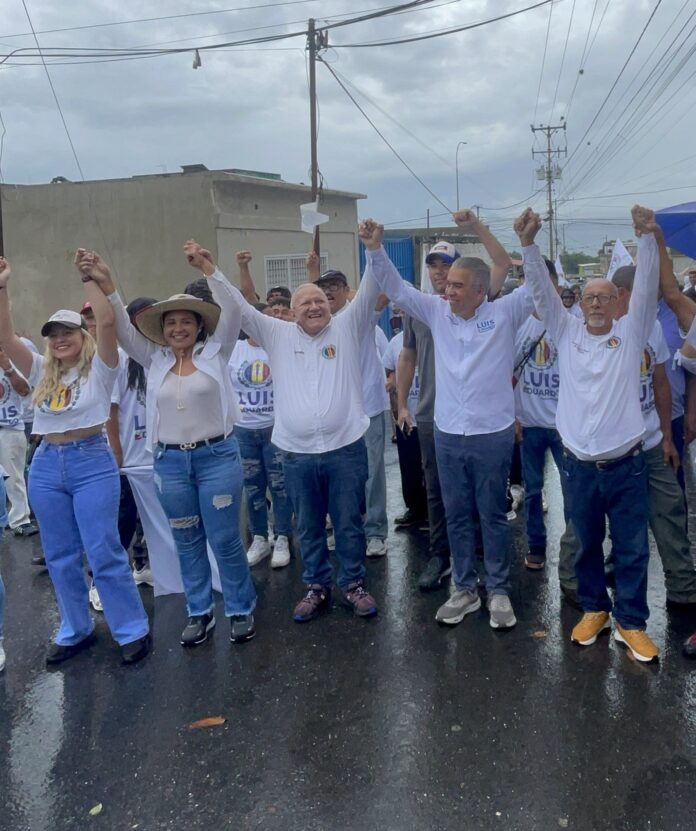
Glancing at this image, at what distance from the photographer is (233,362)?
5531 mm

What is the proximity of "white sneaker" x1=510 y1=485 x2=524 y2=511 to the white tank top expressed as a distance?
134 inches

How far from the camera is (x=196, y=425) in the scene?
13.0 feet

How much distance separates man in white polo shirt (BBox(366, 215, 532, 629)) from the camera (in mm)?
4020

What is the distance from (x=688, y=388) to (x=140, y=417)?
11.7 ft

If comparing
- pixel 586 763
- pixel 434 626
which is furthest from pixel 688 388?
pixel 586 763

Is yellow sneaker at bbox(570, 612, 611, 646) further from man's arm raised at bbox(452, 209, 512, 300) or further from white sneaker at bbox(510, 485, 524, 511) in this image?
white sneaker at bbox(510, 485, 524, 511)

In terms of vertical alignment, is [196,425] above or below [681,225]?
below

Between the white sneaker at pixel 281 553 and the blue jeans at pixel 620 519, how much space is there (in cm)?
232

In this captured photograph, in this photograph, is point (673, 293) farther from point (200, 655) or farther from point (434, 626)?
point (200, 655)

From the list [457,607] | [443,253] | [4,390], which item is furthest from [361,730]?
[4,390]

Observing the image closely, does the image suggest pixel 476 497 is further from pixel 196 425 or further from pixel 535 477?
pixel 196 425

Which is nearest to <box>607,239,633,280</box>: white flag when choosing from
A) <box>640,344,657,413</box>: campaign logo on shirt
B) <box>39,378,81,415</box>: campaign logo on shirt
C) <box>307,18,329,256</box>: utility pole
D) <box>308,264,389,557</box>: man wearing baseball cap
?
<box>640,344,657,413</box>: campaign logo on shirt

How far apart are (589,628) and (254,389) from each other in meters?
2.88

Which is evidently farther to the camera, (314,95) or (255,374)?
(314,95)
